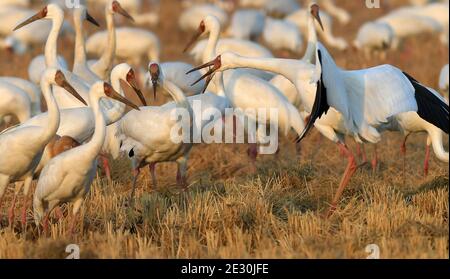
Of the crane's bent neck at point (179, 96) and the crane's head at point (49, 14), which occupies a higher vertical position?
the crane's head at point (49, 14)

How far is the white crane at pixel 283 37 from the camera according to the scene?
48.4 feet

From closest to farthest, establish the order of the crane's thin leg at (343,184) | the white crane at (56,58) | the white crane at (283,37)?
the crane's thin leg at (343,184), the white crane at (56,58), the white crane at (283,37)

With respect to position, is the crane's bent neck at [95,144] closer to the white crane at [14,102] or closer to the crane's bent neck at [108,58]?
the white crane at [14,102]

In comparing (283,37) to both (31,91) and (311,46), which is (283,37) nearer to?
(311,46)

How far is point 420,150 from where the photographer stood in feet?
31.7

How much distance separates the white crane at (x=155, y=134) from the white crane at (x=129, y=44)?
5903 millimetres

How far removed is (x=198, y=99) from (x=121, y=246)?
2.19 meters

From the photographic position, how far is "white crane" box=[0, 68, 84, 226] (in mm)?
6133

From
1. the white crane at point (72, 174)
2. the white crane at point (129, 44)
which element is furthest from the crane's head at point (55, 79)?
the white crane at point (129, 44)

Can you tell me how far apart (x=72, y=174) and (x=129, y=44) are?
7.71m

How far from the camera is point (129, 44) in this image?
1353 cm

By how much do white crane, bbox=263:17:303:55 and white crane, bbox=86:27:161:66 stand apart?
1971 mm

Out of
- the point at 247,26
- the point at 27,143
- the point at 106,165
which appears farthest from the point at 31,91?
the point at 247,26
